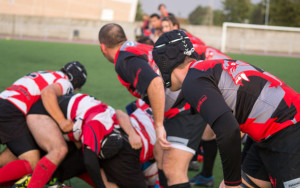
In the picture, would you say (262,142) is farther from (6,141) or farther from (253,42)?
(253,42)

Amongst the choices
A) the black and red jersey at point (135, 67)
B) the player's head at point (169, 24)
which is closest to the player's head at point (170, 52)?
the black and red jersey at point (135, 67)

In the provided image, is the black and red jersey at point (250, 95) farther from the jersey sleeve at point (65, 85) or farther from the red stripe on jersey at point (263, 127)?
the jersey sleeve at point (65, 85)

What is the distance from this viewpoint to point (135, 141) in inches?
144

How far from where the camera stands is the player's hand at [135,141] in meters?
3.65

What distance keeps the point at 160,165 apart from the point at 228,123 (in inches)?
64.0

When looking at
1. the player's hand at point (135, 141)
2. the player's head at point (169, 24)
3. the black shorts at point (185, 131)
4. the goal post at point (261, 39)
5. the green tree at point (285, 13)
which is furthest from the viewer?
the green tree at point (285, 13)

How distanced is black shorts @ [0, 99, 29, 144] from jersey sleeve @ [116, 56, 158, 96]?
1.24 metres

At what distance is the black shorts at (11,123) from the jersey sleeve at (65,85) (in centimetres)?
47

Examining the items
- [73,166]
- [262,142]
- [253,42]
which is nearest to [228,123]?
[262,142]

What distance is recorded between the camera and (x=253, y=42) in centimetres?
2461

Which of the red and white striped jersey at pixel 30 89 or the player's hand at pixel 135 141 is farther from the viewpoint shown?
the red and white striped jersey at pixel 30 89

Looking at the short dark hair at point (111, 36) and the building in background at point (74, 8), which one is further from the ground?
the building in background at point (74, 8)

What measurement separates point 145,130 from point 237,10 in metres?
36.2

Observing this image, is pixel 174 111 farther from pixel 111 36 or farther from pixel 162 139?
pixel 111 36
